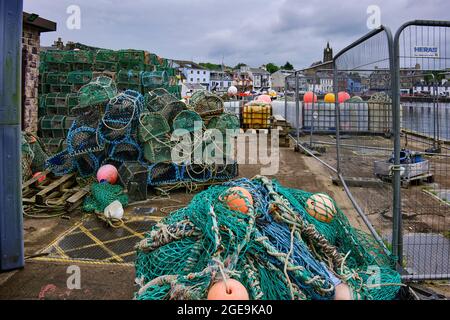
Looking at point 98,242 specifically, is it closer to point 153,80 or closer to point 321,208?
point 321,208

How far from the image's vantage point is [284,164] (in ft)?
27.5

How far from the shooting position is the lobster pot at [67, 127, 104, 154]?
235 inches

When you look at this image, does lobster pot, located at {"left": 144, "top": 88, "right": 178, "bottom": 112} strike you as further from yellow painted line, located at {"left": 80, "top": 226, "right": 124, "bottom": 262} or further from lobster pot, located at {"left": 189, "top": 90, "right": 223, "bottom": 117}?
yellow painted line, located at {"left": 80, "top": 226, "right": 124, "bottom": 262}

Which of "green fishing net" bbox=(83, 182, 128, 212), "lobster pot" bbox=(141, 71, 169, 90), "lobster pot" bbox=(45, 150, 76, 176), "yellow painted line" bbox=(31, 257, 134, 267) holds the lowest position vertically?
"yellow painted line" bbox=(31, 257, 134, 267)

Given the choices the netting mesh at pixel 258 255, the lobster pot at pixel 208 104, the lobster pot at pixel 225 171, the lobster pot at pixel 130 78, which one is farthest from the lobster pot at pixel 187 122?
the netting mesh at pixel 258 255

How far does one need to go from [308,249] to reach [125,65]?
8695 mm

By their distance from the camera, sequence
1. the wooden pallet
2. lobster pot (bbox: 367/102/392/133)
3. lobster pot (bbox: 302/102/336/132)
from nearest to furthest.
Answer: lobster pot (bbox: 367/102/392/133)
the wooden pallet
lobster pot (bbox: 302/102/336/132)

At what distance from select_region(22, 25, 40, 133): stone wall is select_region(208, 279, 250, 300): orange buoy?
24.7ft

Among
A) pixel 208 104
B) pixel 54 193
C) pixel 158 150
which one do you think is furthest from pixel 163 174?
pixel 208 104

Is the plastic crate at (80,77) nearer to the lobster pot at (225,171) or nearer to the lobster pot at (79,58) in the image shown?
the lobster pot at (79,58)

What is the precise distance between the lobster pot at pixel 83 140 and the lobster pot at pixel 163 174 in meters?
0.90

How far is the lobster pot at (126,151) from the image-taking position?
20.0ft

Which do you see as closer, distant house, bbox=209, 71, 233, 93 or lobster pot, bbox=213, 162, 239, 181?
lobster pot, bbox=213, 162, 239, 181

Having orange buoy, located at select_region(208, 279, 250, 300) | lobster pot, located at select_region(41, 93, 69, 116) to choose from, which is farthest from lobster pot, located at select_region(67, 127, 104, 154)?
orange buoy, located at select_region(208, 279, 250, 300)
